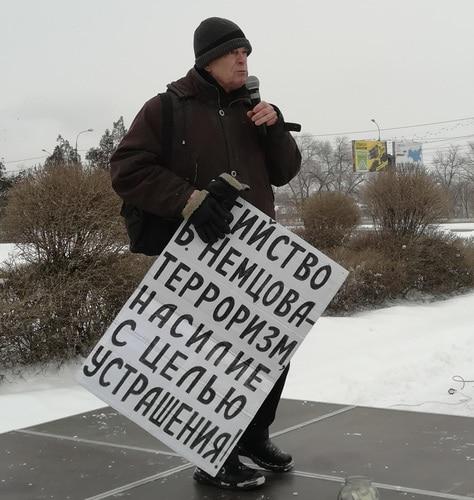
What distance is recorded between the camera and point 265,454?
365 centimetres

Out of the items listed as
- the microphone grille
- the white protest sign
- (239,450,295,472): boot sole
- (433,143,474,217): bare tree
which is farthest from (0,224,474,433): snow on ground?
(433,143,474,217): bare tree

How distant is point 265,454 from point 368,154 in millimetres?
57221

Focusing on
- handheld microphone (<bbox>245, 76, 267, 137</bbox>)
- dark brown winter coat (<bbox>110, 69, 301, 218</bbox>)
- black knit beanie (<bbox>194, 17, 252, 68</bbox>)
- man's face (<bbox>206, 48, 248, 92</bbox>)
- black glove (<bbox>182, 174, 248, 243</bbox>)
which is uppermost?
black knit beanie (<bbox>194, 17, 252, 68</bbox>)

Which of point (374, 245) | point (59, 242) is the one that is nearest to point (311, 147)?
point (374, 245)

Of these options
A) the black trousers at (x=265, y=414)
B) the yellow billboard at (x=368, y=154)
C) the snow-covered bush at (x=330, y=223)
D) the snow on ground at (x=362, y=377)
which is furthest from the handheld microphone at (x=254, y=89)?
the yellow billboard at (x=368, y=154)

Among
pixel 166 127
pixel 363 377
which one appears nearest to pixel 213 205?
pixel 166 127

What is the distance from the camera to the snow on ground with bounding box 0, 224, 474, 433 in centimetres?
604

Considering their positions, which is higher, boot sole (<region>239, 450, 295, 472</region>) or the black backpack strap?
the black backpack strap

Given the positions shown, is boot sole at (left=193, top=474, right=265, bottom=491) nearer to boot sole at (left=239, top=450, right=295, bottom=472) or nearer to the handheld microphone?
boot sole at (left=239, top=450, right=295, bottom=472)

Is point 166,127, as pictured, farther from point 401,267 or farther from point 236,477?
point 401,267

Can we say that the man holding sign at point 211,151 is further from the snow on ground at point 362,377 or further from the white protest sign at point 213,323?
the snow on ground at point 362,377

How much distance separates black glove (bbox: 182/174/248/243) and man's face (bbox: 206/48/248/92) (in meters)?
0.49

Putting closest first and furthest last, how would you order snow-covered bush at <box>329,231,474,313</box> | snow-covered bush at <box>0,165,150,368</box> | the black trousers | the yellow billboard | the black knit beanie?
the black knit beanie
the black trousers
snow-covered bush at <box>0,165,150,368</box>
snow-covered bush at <box>329,231,474,313</box>
the yellow billboard

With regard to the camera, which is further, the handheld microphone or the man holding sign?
the handheld microphone
